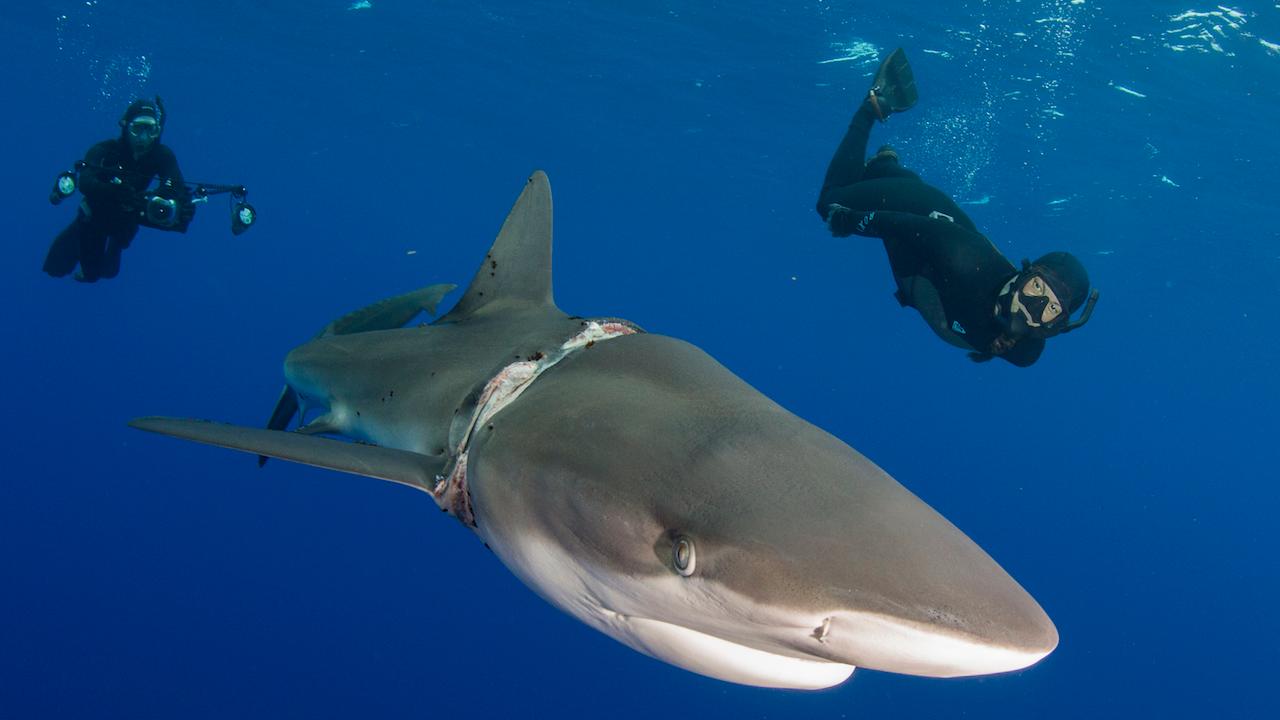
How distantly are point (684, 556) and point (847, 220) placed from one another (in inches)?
298

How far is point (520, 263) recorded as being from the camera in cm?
405

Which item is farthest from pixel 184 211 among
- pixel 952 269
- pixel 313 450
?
pixel 952 269

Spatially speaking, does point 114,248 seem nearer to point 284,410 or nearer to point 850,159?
point 284,410

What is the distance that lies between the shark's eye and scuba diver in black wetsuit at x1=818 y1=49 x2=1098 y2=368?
531cm

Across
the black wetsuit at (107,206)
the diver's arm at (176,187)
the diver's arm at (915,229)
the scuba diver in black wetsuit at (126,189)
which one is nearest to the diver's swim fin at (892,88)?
the diver's arm at (915,229)

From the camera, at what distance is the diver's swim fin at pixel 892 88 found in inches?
401

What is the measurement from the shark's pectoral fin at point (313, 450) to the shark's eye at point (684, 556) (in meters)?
1.27

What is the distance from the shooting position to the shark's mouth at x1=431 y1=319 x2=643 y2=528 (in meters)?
2.63

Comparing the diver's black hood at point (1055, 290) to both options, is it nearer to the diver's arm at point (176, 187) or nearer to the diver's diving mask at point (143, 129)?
the diver's arm at point (176, 187)

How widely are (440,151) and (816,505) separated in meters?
53.7

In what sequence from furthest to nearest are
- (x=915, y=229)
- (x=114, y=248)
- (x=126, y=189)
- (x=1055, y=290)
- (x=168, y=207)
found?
1. (x=114, y=248)
2. (x=126, y=189)
3. (x=168, y=207)
4. (x=915, y=229)
5. (x=1055, y=290)

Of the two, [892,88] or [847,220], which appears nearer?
[847,220]

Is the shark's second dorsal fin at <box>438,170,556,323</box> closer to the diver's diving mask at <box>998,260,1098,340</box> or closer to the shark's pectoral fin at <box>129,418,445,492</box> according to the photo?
the shark's pectoral fin at <box>129,418,445,492</box>

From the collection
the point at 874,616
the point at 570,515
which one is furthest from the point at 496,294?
the point at 874,616
